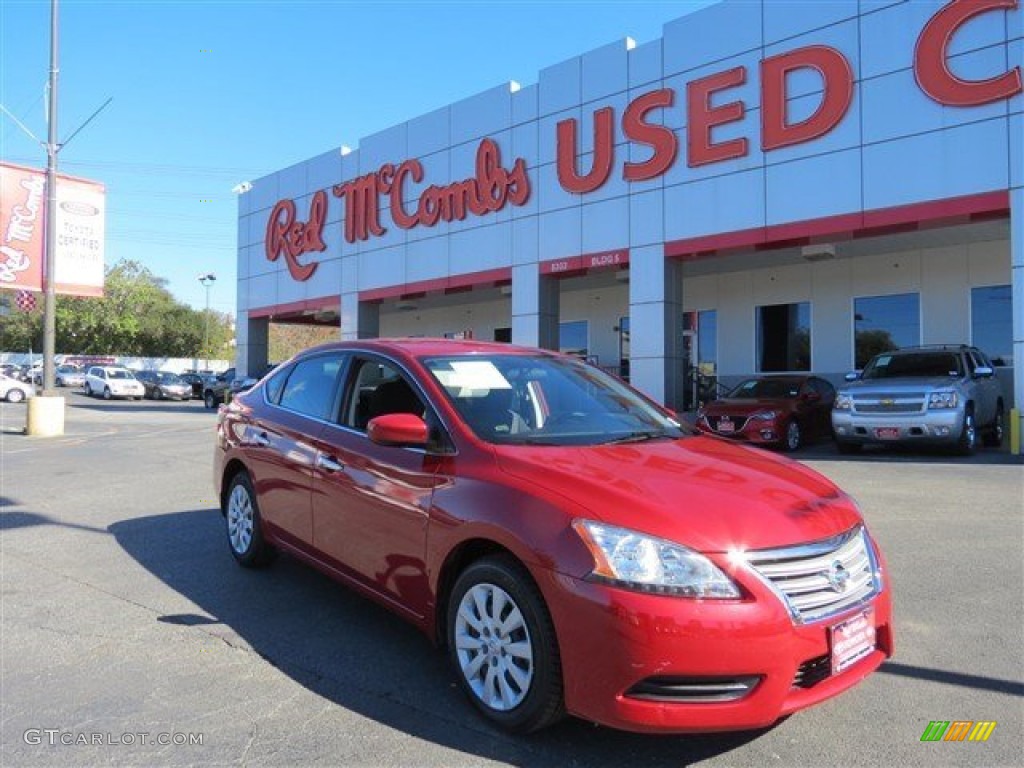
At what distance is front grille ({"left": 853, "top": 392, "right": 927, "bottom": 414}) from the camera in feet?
37.9

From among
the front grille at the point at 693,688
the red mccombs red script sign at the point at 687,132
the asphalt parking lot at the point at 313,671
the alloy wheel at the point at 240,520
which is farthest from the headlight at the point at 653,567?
the red mccombs red script sign at the point at 687,132

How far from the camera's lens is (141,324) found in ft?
219

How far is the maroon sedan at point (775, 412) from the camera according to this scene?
13414mm

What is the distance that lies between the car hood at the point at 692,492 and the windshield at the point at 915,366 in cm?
1011

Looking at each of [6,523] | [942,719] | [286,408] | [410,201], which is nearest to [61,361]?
[410,201]

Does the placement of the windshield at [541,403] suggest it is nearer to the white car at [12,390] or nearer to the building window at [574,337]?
the building window at [574,337]

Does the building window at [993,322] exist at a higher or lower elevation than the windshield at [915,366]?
higher

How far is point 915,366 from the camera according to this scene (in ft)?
41.7

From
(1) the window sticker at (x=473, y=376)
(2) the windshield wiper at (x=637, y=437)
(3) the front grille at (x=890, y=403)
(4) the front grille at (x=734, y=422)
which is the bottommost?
(4) the front grille at (x=734, y=422)

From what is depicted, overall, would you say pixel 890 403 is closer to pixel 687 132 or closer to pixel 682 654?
pixel 687 132

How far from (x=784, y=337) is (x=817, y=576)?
60.5 feet

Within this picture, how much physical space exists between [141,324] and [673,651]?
71813mm

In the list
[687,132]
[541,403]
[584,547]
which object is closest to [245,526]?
[541,403]

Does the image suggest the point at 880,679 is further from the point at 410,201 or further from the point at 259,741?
the point at 410,201
